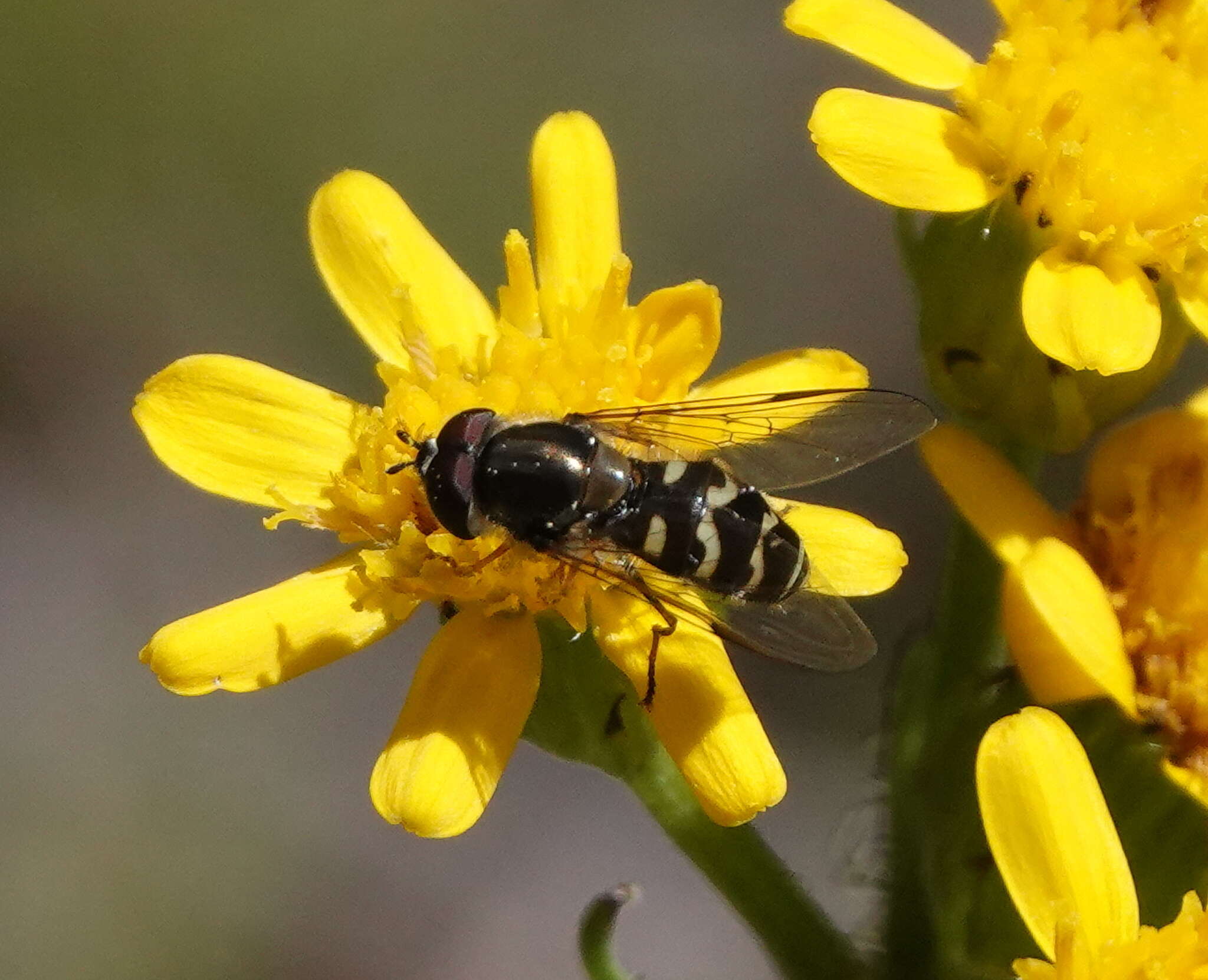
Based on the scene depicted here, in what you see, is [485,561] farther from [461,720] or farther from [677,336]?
[677,336]

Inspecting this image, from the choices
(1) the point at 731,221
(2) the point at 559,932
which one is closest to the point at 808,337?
(1) the point at 731,221

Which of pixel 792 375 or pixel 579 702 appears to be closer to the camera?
pixel 579 702

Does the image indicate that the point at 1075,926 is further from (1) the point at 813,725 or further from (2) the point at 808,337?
(2) the point at 808,337

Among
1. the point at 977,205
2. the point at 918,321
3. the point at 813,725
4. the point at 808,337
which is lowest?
the point at 813,725

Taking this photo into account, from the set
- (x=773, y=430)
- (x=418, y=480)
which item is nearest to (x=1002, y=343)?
(x=773, y=430)

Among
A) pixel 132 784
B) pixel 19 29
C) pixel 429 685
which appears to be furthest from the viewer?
pixel 19 29
